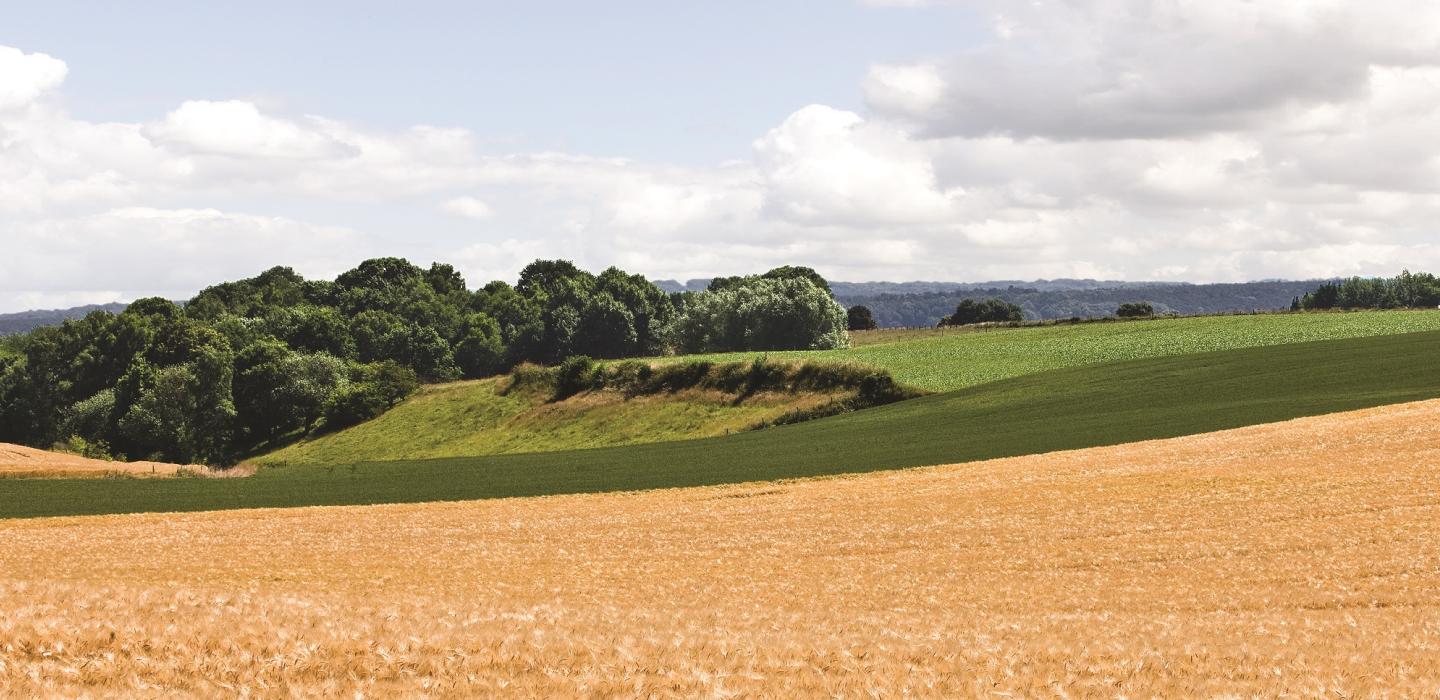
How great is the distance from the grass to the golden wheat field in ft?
119

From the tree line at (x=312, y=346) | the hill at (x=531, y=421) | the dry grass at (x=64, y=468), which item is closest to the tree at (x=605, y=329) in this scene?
the tree line at (x=312, y=346)

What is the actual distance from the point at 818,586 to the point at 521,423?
70.8 metres

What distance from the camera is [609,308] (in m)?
163

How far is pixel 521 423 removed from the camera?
92750 mm

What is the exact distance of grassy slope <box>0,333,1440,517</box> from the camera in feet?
158

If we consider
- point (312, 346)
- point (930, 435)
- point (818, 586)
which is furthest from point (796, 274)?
point (818, 586)

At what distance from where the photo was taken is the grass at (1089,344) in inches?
3378

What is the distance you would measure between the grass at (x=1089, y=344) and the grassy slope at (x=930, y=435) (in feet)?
20.6

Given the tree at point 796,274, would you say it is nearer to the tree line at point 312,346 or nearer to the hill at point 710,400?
the tree line at point 312,346

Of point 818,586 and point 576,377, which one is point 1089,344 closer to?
point 576,377

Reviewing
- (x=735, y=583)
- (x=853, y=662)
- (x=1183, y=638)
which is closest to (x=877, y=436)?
(x=735, y=583)

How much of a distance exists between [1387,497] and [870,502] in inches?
604

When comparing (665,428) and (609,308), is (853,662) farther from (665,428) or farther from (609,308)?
(609,308)

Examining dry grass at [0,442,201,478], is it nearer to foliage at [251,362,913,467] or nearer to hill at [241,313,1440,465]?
hill at [241,313,1440,465]
